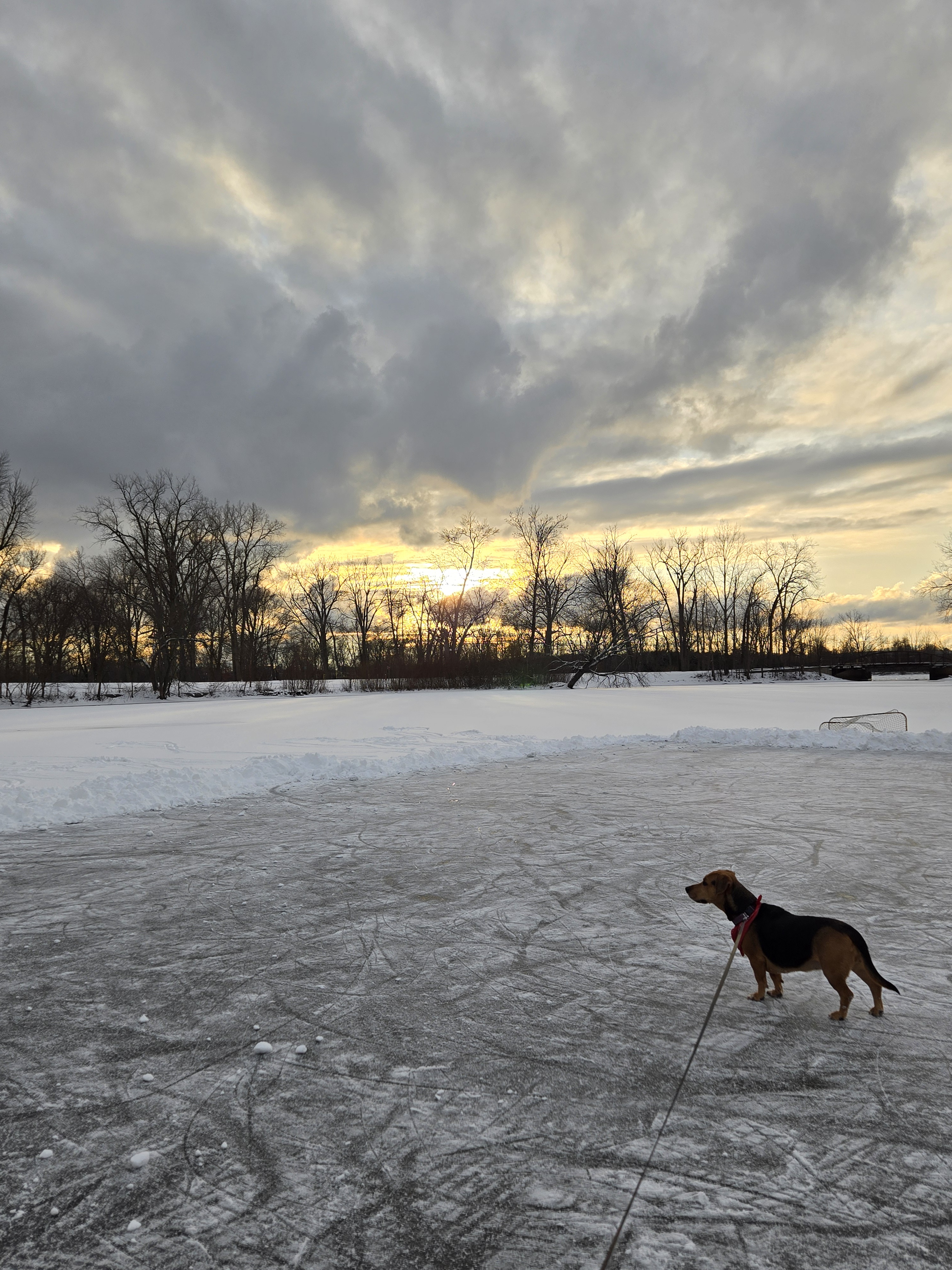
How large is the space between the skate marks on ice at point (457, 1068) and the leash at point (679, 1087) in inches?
1.0

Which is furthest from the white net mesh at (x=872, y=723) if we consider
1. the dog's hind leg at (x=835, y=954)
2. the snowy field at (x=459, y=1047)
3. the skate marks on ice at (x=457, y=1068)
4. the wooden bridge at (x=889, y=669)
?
the wooden bridge at (x=889, y=669)

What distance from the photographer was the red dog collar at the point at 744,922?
9.66ft

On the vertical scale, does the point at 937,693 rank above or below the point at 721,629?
below

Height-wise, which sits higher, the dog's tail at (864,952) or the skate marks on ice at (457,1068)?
the dog's tail at (864,952)

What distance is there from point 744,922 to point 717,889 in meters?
0.17

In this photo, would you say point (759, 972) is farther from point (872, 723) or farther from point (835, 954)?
point (872, 723)

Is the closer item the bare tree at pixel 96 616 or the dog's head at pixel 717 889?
the dog's head at pixel 717 889

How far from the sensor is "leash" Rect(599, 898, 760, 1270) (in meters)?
1.76

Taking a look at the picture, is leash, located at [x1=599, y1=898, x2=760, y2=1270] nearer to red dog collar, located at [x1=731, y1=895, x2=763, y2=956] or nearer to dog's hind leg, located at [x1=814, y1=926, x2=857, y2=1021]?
red dog collar, located at [x1=731, y1=895, x2=763, y2=956]

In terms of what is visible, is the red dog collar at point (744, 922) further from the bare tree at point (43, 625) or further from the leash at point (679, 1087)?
the bare tree at point (43, 625)

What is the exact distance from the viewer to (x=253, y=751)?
11.4m

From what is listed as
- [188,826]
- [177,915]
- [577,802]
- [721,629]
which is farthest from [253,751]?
[721,629]

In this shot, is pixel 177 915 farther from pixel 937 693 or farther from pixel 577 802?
pixel 937 693

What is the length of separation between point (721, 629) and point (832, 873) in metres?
54.5
